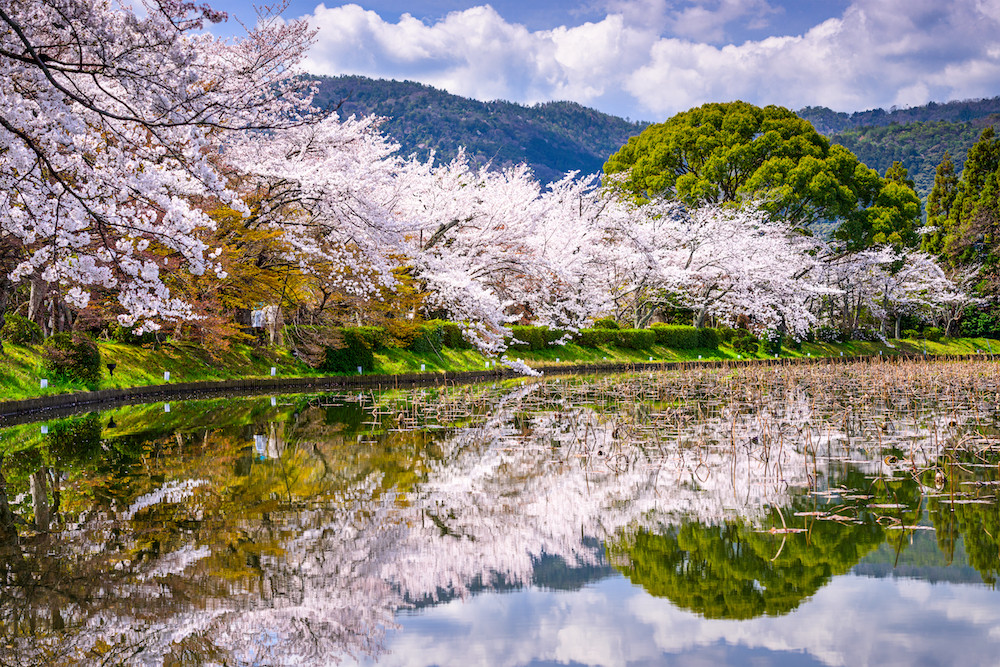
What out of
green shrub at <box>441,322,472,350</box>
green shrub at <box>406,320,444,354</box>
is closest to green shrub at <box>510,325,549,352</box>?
green shrub at <box>441,322,472,350</box>

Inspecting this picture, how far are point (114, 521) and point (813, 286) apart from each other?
117 feet

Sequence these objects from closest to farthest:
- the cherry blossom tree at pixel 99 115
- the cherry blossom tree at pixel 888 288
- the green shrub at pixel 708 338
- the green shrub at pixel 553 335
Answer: the cherry blossom tree at pixel 99 115
the green shrub at pixel 553 335
the green shrub at pixel 708 338
the cherry blossom tree at pixel 888 288

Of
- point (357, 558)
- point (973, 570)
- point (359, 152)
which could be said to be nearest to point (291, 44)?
point (359, 152)

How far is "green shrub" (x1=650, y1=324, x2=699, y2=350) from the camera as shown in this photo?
114 ft

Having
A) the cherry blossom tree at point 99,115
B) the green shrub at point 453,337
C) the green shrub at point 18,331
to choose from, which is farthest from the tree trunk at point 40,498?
the green shrub at point 453,337

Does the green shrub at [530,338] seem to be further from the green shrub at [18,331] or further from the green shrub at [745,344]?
the green shrub at [18,331]

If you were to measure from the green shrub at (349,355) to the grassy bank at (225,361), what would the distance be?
0.31 meters

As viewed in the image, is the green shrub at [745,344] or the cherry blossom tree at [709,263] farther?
the green shrub at [745,344]

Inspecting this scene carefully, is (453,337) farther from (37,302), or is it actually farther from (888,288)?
(888,288)

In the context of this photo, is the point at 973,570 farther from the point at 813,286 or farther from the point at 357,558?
the point at 813,286

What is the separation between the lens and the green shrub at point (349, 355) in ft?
78.0

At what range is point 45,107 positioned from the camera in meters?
7.45

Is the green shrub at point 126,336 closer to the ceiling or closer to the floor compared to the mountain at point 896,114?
closer to the floor

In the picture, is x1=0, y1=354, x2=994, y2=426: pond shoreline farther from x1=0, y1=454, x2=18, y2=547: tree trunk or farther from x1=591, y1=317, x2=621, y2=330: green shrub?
x1=0, y1=454, x2=18, y2=547: tree trunk
